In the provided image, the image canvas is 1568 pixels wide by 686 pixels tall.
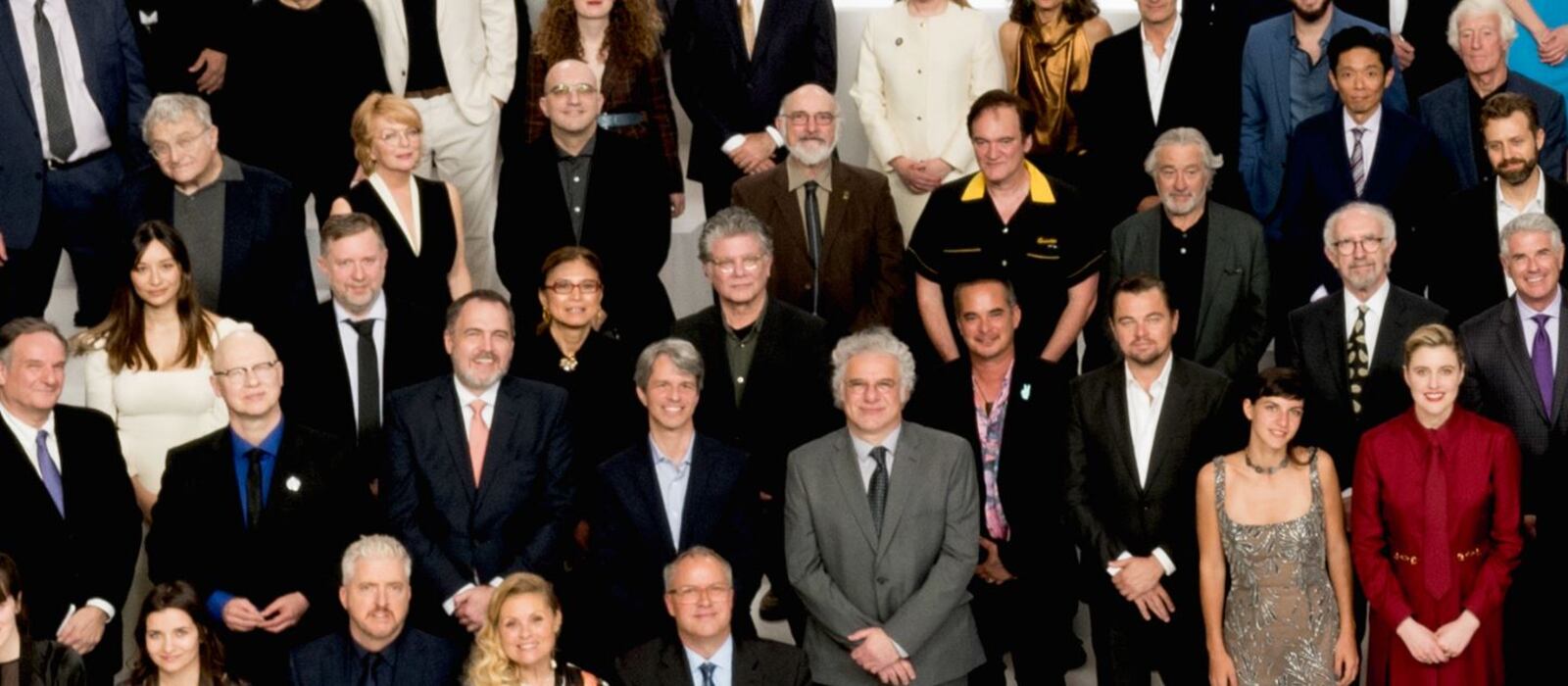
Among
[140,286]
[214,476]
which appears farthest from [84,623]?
[140,286]

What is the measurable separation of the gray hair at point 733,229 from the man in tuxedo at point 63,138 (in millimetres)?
1994

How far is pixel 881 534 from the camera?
6637 mm

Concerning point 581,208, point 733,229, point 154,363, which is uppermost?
point 581,208

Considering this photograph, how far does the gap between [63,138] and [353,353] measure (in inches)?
60.1

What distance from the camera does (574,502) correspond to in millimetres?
6797

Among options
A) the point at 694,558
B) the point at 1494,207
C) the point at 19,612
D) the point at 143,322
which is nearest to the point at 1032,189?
the point at 1494,207

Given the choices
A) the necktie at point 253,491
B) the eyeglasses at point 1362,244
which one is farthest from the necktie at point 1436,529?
the necktie at point 253,491

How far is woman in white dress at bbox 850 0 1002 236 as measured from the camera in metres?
8.29

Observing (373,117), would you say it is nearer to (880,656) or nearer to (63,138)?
(63,138)

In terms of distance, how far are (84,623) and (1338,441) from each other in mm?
3625

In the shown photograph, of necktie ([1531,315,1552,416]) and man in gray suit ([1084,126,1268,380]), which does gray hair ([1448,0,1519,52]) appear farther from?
necktie ([1531,315,1552,416])

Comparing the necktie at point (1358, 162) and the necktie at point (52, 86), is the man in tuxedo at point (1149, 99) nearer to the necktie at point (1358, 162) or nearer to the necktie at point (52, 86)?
the necktie at point (1358, 162)

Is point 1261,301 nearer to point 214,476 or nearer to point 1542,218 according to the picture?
point 1542,218

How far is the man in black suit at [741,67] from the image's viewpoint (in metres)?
8.40
